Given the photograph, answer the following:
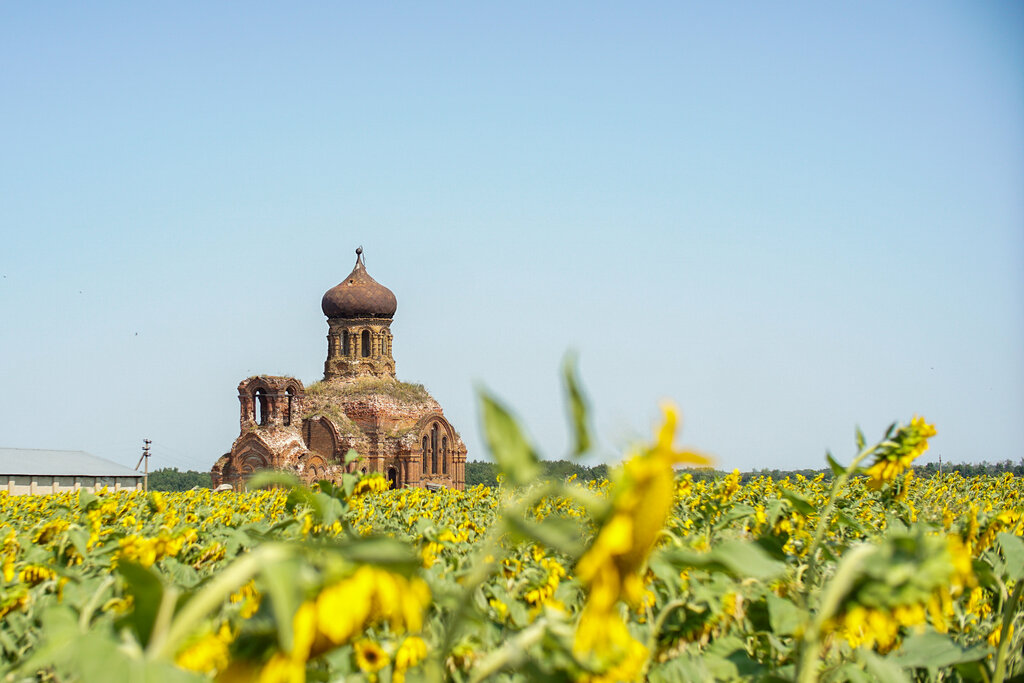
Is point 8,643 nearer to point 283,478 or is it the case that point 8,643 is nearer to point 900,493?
point 283,478

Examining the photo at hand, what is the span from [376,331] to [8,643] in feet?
→ 120

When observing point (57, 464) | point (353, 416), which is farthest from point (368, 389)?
point (57, 464)

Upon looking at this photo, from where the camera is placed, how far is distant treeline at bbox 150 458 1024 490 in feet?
4.19

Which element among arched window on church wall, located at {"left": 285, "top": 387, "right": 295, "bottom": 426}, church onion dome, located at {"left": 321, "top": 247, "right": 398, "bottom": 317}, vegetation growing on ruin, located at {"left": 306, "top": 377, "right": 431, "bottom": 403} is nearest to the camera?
arched window on church wall, located at {"left": 285, "top": 387, "right": 295, "bottom": 426}

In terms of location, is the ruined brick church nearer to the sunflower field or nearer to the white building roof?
the white building roof

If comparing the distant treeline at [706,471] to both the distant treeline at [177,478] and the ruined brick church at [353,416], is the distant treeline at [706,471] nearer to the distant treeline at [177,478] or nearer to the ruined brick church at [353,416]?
the ruined brick church at [353,416]

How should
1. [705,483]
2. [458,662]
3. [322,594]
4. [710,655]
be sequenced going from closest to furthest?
[322,594], [710,655], [458,662], [705,483]

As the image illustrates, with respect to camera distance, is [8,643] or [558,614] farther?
[8,643]

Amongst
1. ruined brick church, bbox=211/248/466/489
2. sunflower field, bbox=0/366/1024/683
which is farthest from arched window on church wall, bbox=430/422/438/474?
sunflower field, bbox=0/366/1024/683

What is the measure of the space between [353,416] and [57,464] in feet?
37.9

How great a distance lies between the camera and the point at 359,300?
3872cm

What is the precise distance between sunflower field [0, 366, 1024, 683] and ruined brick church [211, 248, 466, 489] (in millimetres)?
30359

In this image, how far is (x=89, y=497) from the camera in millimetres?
5238

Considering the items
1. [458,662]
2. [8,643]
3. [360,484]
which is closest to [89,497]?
[8,643]
